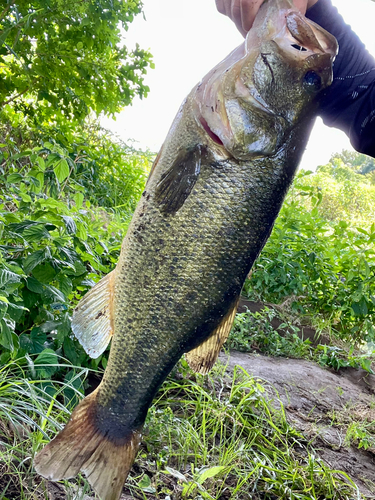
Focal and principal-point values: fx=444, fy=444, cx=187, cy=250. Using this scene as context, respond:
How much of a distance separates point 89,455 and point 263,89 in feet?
4.38

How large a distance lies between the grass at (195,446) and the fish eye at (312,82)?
159 cm

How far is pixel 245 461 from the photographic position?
2398 mm

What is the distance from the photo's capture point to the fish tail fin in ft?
4.42

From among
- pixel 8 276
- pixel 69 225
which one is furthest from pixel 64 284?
pixel 8 276

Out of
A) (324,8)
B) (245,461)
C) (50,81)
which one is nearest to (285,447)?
(245,461)

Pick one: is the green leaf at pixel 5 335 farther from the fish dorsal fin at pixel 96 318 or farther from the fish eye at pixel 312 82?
the fish eye at pixel 312 82

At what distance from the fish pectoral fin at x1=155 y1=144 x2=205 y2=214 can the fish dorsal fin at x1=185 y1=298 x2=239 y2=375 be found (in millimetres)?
403

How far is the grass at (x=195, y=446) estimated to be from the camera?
1831mm

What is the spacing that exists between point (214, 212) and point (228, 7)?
27.6 inches

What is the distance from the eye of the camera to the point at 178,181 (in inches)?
56.5

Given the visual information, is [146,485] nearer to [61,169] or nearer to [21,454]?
[21,454]

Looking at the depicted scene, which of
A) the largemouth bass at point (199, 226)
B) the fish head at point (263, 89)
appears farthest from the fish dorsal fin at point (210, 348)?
the fish head at point (263, 89)

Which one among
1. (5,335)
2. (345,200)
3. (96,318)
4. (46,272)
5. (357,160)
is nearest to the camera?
(96,318)

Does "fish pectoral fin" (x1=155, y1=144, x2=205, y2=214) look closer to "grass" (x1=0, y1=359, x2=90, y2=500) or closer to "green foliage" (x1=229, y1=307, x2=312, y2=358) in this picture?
"grass" (x1=0, y1=359, x2=90, y2=500)
